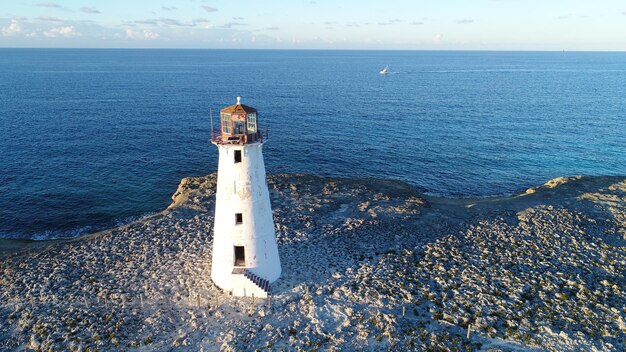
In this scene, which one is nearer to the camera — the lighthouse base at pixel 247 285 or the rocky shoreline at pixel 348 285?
the rocky shoreline at pixel 348 285

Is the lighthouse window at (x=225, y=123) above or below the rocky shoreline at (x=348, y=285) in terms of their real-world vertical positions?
above

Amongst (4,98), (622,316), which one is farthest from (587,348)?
(4,98)

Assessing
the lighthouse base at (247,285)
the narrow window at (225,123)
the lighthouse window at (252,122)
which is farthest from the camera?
the lighthouse base at (247,285)

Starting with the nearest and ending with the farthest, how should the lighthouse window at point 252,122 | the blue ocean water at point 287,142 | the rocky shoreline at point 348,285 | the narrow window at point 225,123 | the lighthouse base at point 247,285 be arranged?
the narrow window at point 225,123, the lighthouse window at point 252,122, the rocky shoreline at point 348,285, the lighthouse base at point 247,285, the blue ocean water at point 287,142

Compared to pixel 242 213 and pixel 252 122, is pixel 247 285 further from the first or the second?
pixel 252 122

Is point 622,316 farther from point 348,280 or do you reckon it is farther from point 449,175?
point 449,175

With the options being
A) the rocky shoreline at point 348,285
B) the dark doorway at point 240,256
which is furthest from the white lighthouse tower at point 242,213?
the rocky shoreline at point 348,285

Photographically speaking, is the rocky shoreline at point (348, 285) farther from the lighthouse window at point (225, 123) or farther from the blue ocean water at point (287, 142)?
the blue ocean water at point (287, 142)
